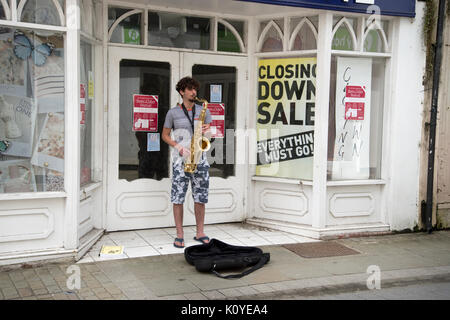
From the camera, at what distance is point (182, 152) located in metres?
6.40

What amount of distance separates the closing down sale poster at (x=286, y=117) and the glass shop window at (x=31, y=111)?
3113 millimetres

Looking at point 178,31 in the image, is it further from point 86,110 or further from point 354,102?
point 354,102

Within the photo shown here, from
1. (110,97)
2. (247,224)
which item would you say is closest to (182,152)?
(110,97)

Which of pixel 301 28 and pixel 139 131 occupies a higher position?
pixel 301 28

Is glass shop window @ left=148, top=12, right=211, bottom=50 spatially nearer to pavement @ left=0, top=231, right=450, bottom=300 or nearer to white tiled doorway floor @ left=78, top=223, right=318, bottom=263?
white tiled doorway floor @ left=78, top=223, right=318, bottom=263

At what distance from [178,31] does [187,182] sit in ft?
7.58

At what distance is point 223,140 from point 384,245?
9.02 feet

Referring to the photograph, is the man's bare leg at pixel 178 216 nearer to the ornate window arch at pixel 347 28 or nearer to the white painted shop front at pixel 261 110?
the white painted shop front at pixel 261 110

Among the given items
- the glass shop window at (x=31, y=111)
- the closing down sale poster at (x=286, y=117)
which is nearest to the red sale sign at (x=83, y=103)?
the glass shop window at (x=31, y=111)

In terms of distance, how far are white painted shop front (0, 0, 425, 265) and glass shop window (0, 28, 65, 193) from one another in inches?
19.5

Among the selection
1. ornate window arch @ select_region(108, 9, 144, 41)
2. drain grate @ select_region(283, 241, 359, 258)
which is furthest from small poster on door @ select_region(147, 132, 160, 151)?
drain grate @ select_region(283, 241, 359, 258)

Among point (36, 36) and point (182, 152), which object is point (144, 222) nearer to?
point (182, 152)

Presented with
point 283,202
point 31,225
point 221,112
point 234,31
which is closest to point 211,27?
point 234,31

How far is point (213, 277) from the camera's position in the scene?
564cm
